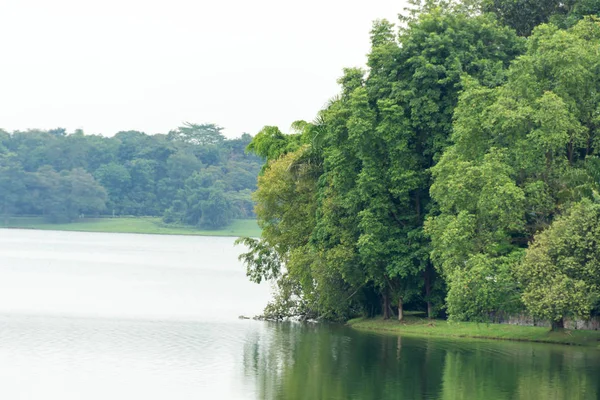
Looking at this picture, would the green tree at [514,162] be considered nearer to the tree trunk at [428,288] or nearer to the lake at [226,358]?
the lake at [226,358]

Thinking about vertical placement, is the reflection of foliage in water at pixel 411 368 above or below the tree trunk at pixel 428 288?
below

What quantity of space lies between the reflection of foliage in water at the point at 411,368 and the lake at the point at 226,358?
0.04 m

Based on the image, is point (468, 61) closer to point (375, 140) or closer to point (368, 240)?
point (375, 140)

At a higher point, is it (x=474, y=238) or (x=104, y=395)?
(x=474, y=238)

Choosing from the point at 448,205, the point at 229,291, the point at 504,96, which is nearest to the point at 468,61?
the point at 504,96

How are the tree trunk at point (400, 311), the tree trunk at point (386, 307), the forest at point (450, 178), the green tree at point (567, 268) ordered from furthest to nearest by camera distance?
1. the tree trunk at point (386, 307)
2. the tree trunk at point (400, 311)
3. the forest at point (450, 178)
4. the green tree at point (567, 268)

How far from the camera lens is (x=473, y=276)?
4475 centimetres

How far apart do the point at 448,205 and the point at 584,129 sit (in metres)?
6.71

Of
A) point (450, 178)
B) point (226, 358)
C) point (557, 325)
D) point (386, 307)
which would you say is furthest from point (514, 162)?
point (226, 358)

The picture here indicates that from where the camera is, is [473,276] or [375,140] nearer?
[473,276]

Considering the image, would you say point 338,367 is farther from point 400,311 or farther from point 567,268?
point 400,311

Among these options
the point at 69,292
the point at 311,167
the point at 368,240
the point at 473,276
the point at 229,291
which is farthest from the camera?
the point at 229,291

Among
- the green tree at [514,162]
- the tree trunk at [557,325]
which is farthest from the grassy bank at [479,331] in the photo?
the green tree at [514,162]

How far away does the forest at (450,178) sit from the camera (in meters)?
45.1
